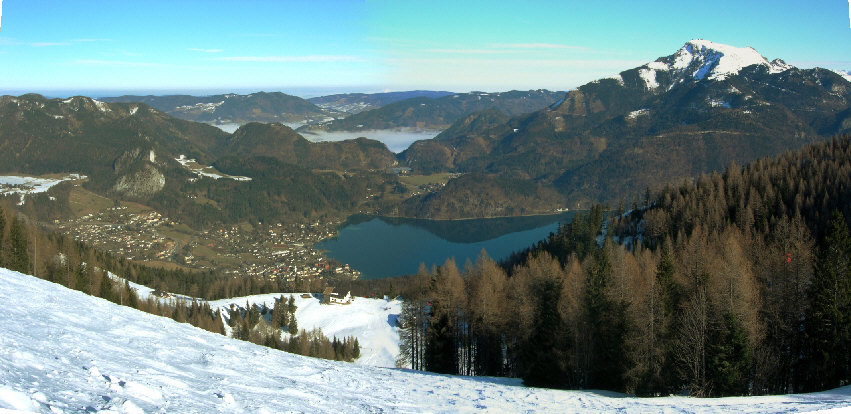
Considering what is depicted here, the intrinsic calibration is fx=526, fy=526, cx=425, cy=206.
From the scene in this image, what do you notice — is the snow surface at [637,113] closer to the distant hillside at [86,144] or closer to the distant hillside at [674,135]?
the distant hillside at [674,135]

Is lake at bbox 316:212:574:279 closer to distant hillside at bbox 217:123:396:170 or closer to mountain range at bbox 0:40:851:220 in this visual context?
mountain range at bbox 0:40:851:220

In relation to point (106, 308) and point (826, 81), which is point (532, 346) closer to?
point (106, 308)

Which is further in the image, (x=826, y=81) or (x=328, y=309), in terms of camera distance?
(x=826, y=81)

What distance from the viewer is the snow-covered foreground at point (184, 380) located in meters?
5.57

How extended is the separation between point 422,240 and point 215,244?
1313 inches

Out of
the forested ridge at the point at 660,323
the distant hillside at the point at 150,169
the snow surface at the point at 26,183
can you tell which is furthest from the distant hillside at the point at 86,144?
the forested ridge at the point at 660,323

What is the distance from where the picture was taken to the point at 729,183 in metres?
38.8

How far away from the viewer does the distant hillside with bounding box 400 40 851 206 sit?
129125mm

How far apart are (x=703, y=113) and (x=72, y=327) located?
175067mm

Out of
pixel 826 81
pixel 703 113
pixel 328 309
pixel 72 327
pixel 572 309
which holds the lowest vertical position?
pixel 328 309

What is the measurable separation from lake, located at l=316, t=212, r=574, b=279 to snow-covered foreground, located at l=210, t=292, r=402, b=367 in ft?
90.2

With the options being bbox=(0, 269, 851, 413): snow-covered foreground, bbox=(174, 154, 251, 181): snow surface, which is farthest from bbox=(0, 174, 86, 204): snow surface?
bbox=(0, 269, 851, 413): snow-covered foreground

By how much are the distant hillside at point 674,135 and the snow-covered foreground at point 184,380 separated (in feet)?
382

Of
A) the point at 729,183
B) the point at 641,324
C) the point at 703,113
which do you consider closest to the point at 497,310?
the point at 641,324
